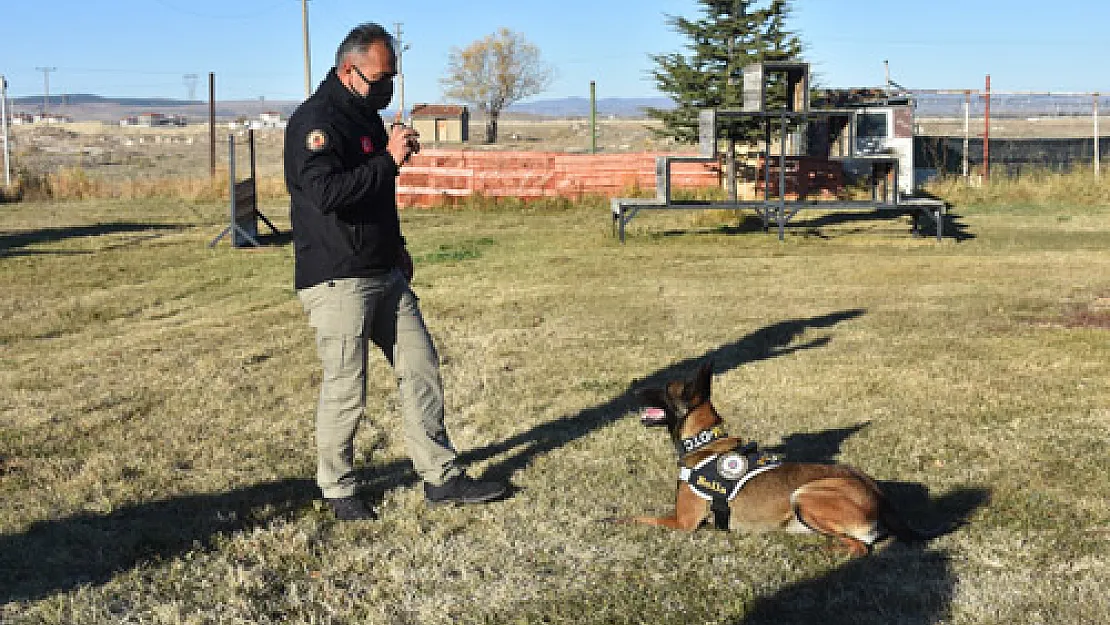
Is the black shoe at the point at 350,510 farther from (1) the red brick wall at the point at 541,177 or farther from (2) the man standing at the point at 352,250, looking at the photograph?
(1) the red brick wall at the point at 541,177

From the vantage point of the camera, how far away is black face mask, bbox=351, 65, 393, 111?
4.21 meters

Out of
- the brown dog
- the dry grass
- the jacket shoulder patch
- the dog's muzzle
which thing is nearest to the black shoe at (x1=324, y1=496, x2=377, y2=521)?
the brown dog

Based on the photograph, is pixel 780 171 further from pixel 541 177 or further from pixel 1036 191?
pixel 1036 191

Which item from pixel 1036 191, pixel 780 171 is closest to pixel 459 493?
pixel 780 171

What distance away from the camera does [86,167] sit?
162 feet

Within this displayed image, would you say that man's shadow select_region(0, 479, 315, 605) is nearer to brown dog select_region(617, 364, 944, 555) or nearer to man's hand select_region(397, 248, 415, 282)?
man's hand select_region(397, 248, 415, 282)

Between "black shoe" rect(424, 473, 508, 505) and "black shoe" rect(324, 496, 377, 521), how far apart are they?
290 mm

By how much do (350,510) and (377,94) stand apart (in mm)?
1775

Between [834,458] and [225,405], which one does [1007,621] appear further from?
[225,405]

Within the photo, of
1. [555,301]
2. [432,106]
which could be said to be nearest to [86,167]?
[432,106]

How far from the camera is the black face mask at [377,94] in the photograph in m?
4.21

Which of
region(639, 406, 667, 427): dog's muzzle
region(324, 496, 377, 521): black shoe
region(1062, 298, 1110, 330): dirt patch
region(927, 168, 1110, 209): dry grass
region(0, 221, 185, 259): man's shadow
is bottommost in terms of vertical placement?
region(324, 496, 377, 521): black shoe

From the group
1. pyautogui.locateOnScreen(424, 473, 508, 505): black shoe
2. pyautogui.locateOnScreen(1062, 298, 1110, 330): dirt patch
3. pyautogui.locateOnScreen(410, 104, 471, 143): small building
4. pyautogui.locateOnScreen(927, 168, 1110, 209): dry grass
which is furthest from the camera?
pyautogui.locateOnScreen(410, 104, 471, 143): small building

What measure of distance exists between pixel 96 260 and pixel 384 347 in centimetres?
1093
